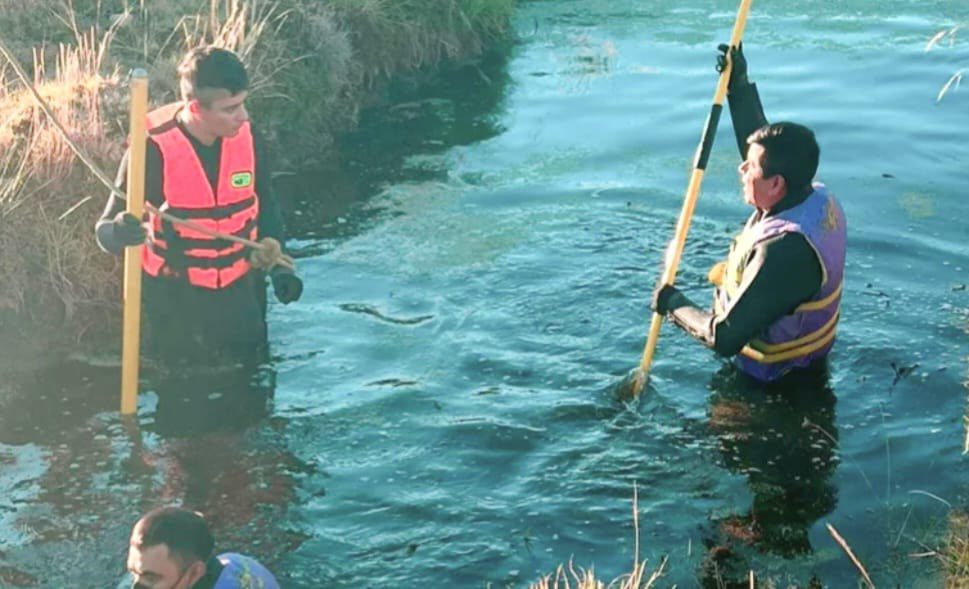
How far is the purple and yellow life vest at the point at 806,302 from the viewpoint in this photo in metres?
6.93

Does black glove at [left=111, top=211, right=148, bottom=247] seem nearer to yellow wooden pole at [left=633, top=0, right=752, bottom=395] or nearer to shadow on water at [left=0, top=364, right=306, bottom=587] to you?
shadow on water at [left=0, top=364, right=306, bottom=587]

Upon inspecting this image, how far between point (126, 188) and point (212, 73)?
0.74m

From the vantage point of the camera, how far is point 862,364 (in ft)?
26.4

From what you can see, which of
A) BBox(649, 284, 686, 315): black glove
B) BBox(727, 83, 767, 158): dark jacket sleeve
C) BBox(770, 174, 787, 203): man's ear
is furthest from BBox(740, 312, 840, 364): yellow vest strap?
BBox(727, 83, 767, 158): dark jacket sleeve

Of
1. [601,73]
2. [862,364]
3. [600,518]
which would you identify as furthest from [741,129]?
[601,73]

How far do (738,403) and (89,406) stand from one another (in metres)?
3.34

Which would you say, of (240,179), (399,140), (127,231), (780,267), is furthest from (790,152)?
(399,140)

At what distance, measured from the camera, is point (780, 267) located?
6.87 m

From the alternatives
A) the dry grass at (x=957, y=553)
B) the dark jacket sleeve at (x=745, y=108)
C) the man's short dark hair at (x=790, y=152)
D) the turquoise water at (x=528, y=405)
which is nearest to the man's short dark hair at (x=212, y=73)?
the turquoise water at (x=528, y=405)

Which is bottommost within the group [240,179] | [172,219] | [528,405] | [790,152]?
[528,405]

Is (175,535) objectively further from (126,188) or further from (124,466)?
(126,188)

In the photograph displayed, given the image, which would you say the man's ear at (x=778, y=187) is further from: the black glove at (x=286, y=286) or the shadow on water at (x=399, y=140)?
the shadow on water at (x=399, y=140)

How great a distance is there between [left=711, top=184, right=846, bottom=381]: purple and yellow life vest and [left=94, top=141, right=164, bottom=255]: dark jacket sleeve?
279cm

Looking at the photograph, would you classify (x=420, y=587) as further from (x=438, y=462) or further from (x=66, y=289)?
(x=66, y=289)
